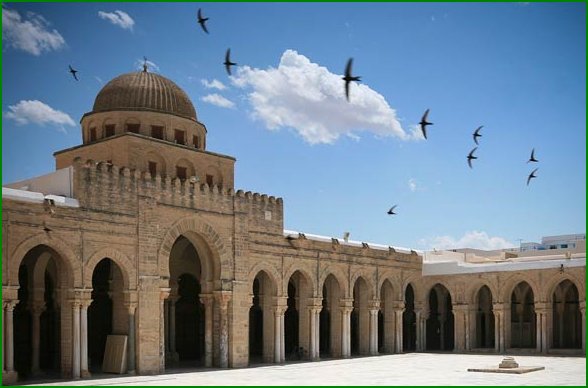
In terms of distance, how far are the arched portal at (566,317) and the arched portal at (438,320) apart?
206 inches

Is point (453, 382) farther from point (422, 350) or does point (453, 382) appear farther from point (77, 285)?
point (422, 350)

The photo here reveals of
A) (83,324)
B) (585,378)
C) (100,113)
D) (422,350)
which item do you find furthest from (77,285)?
(422,350)

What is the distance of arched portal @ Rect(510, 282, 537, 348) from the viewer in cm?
3619

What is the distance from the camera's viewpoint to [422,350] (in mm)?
35375

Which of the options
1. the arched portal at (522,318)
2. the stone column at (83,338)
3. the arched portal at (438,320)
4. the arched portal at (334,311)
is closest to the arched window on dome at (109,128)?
the stone column at (83,338)

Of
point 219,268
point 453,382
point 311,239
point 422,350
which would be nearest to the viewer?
point 453,382

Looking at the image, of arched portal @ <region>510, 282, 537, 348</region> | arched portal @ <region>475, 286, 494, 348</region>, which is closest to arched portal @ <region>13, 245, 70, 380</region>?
arched portal @ <region>475, 286, 494, 348</region>

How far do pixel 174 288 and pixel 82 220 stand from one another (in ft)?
21.9

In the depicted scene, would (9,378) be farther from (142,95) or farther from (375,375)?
(142,95)

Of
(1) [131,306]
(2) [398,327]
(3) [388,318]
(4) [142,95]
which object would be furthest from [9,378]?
(2) [398,327]

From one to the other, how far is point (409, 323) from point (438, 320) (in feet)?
5.00

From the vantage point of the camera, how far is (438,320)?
3775 centimetres

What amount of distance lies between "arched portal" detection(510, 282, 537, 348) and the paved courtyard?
7659mm

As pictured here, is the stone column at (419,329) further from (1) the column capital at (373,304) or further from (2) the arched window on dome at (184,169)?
(2) the arched window on dome at (184,169)
